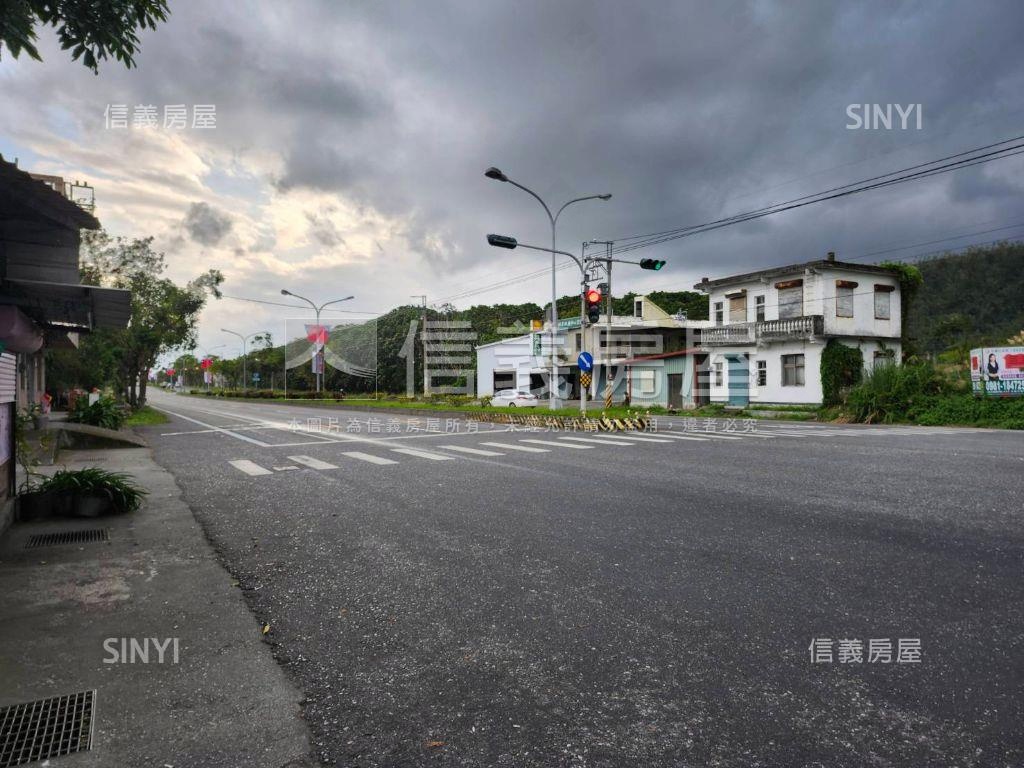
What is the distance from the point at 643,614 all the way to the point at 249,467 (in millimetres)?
9628

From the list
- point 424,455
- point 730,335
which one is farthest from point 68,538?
point 730,335

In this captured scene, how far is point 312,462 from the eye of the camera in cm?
1188

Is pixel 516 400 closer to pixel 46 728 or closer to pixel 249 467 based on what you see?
pixel 249 467

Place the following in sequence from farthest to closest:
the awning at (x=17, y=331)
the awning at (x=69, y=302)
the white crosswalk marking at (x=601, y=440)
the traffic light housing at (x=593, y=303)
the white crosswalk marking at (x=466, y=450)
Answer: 1. the traffic light housing at (x=593, y=303)
2. the white crosswalk marking at (x=601, y=440)
3. the white crosswalk marking at (x=466, y=450)
4. the awning at (x=17, y=331)
5. the awning at (x=69, y=302)

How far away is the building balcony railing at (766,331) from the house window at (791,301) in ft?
3.01

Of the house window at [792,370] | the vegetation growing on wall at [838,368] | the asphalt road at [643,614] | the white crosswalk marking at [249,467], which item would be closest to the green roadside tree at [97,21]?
the asphalt road at [643,614]

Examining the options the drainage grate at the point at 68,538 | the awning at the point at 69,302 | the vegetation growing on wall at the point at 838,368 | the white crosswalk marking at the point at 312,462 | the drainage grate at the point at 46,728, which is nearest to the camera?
the drainage grate at the point at 46,728

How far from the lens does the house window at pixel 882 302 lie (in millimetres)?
31391

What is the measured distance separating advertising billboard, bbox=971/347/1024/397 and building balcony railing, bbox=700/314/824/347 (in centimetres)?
790

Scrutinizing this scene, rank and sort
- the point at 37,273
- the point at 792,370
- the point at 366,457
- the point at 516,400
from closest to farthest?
the point at 37,273 → the point at 366,457 → the point at 792,370 → the point at 516,400

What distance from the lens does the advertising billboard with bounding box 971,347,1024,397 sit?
66.6 feet

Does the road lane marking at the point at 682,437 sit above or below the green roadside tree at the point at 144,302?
below

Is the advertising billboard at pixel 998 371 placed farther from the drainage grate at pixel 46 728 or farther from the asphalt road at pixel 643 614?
the drainage grate at pixel 46 728

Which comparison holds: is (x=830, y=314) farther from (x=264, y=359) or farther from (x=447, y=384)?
(x=264, y=359)
